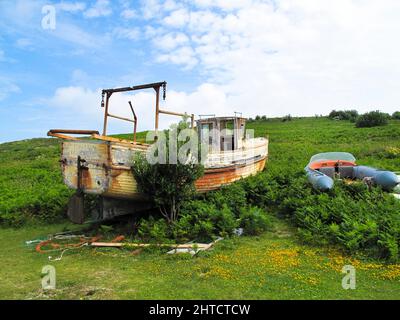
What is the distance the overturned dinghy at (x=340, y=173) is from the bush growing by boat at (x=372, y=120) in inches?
929

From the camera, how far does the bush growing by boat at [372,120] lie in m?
37.9

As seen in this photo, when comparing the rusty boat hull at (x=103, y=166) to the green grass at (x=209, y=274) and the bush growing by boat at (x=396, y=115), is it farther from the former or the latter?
the bush growing by boat at (x=396, y=115)

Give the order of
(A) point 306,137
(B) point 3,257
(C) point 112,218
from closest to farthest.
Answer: (B) point 3,257 < (C) point 112,218 < (A) point 306,137

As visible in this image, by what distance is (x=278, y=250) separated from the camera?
9.54 meters

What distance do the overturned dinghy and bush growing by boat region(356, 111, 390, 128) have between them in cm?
2360

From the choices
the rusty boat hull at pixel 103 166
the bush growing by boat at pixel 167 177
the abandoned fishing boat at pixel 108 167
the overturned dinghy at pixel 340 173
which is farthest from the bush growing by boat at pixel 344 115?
the rusty boat hull at pixel 103 166

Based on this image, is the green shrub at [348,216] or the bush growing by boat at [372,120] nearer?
the green shrub at [348,216]

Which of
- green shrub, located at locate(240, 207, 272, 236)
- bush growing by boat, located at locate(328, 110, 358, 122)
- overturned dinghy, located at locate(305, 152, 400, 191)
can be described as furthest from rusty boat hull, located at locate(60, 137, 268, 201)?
bush growing by boat, located at locate(328, 110, 358, 122)

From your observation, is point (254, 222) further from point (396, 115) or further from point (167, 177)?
point (396, 115)

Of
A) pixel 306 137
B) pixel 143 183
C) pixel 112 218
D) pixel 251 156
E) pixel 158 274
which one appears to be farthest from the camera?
pixel 306 137

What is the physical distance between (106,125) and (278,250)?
8290 mm

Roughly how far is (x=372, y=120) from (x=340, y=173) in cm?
2509
